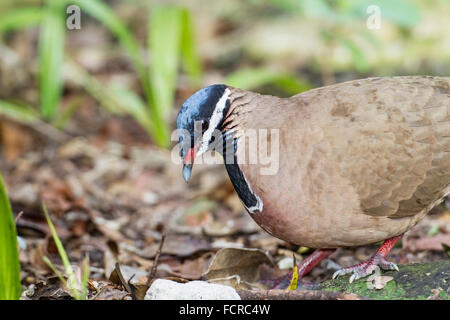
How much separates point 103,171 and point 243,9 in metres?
4.96

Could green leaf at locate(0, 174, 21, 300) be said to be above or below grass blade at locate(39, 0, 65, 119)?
below

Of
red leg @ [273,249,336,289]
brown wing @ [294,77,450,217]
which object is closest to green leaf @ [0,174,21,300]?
red leg @ [273,249,336,289]

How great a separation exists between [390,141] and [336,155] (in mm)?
343

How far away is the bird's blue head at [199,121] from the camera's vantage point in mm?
3836

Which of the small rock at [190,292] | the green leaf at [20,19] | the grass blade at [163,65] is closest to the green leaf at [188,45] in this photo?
the grass blade at [163,65]

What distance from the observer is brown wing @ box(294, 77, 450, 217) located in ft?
12.6

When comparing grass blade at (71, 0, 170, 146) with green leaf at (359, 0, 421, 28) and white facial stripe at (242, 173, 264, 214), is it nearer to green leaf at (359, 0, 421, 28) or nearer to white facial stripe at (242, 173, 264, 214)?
green leaf at (359, 0, 421, 28)

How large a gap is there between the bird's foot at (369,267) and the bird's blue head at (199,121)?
1.11 m

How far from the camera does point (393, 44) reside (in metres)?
8.79

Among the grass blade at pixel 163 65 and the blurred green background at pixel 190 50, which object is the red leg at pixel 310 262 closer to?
the blurred green background at pixel 190 50

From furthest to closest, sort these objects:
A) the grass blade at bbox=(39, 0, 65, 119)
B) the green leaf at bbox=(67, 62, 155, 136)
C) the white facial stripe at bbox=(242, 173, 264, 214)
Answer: the green leaf at bbox=(67, 62, 155, 136) < the grass blade at bbox=(39, 0, 65, 119) < the white facial stripe at bbox=(242, 173, 264, 214)

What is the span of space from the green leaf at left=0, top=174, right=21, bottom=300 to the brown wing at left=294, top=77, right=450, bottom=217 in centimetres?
181
